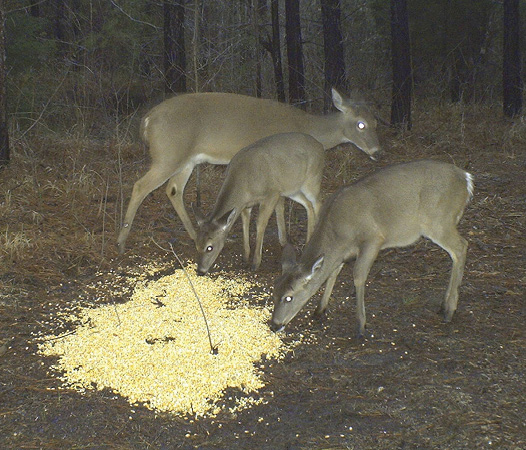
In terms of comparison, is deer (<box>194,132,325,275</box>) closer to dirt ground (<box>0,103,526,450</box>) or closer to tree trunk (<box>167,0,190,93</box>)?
dirt ground (<box>0,103,526,450</box>)

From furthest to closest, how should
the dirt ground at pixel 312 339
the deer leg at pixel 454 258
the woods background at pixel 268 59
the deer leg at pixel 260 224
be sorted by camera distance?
1. the woods background at pixel 268 59
2. the deer leg at pixel 260 224
3. the deer leg at pixel 454 258
4. the dirt ground at pixel 312 339

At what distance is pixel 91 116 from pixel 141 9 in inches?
284

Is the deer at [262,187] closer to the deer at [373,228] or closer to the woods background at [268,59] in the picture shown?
the deer at [373,228]

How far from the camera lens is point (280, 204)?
6914mm

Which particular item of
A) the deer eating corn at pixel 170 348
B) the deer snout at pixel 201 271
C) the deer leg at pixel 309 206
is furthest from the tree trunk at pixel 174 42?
the deer eating corn at pixel 170 348

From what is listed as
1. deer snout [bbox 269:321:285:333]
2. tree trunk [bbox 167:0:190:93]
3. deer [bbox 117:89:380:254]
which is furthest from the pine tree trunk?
deer snout [bbox 269:321:285:333]

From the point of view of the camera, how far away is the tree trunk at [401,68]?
11461mm

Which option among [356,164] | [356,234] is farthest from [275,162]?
[356,164]

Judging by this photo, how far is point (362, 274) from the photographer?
4.88 meters

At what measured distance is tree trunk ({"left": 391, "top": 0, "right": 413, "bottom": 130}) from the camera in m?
11.5

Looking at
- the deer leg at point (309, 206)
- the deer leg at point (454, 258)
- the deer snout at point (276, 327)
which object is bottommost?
the deer leg at point (309, 206)

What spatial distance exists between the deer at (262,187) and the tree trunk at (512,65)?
7.15 m

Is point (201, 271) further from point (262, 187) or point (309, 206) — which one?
point (309, 206)

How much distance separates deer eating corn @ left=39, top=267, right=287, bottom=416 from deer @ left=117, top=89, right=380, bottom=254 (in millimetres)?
1516
